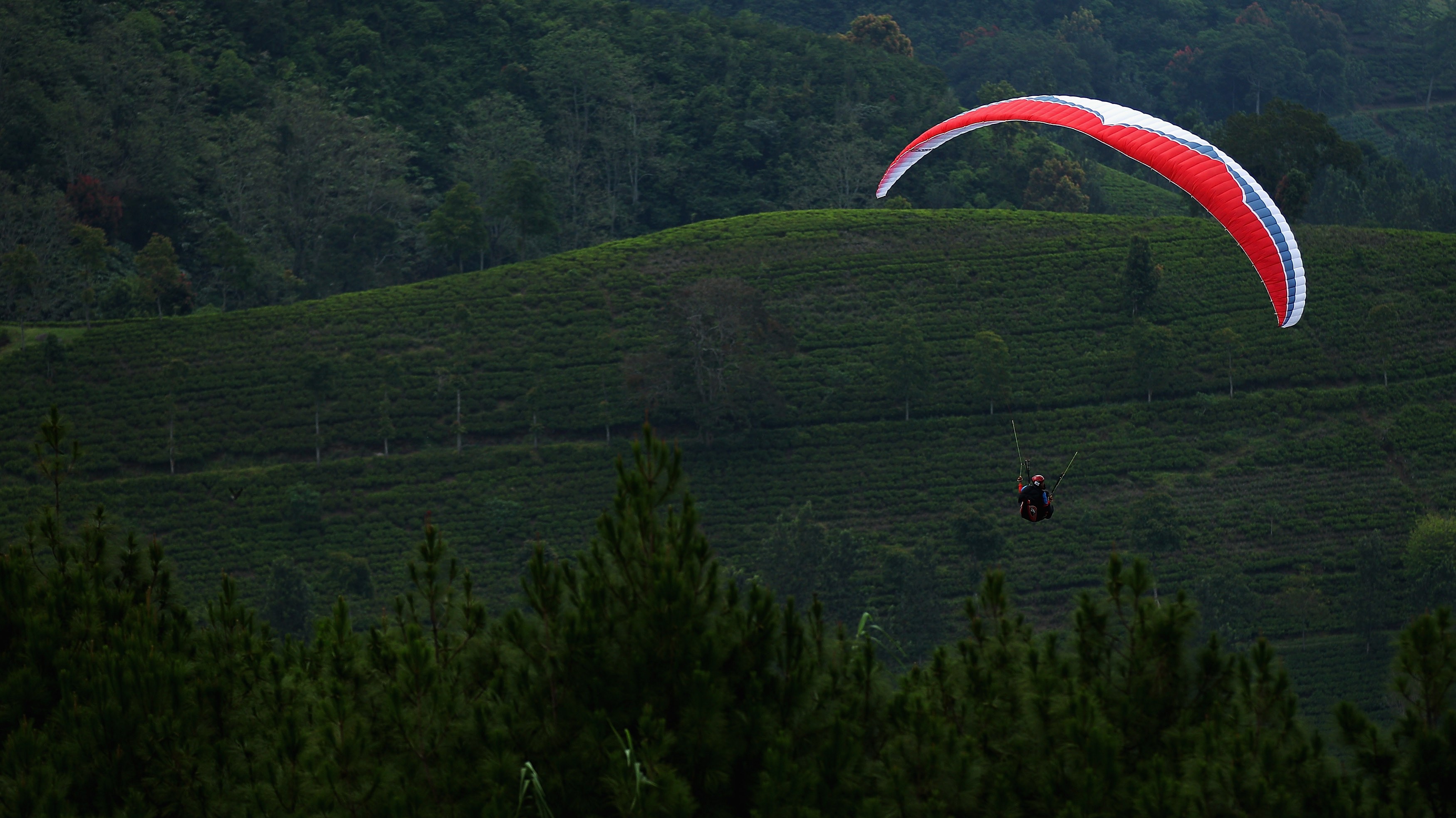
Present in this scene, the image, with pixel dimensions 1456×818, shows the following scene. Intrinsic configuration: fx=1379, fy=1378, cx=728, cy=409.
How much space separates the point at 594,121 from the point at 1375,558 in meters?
68.8

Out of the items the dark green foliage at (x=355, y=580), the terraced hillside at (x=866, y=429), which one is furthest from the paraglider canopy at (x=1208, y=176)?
the dark green foliage at (x=355, y=580)

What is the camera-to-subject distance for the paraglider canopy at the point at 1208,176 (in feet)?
68.5

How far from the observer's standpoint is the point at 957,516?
58000mm

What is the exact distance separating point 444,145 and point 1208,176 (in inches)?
3407

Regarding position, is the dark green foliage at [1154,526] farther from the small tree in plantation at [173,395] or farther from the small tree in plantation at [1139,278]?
the small tree in plantation at [173,395]

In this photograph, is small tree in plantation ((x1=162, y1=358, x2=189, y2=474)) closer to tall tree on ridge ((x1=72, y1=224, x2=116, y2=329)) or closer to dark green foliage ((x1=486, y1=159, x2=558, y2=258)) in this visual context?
tall tree on ridge ((x1=72, y1=224, x2=116, y2=329))

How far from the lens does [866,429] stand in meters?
64.2

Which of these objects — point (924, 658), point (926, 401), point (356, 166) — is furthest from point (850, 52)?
point (924, 658)

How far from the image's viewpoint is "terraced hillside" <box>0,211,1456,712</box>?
5500 centimetres

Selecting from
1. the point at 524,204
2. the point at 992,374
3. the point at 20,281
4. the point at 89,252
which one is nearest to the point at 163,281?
the point at 89,252

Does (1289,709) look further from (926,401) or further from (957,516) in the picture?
(926,401)

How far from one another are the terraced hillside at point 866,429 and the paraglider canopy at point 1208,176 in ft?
102

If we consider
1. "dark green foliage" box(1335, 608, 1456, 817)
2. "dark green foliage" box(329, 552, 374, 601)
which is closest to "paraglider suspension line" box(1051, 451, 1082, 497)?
"dark green foliage" box(1335, 608, 1456, 817)

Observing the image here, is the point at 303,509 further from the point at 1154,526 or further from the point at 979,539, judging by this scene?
the point at 1154,526
